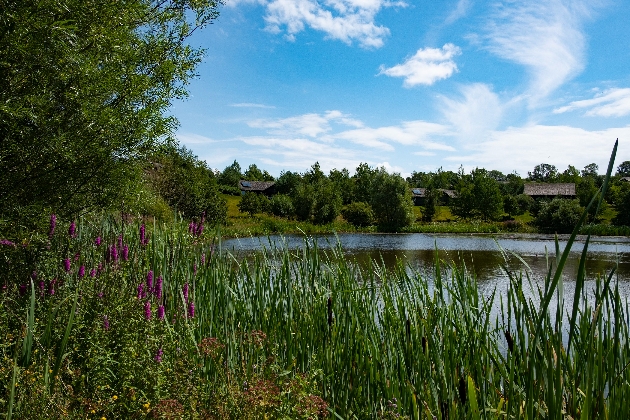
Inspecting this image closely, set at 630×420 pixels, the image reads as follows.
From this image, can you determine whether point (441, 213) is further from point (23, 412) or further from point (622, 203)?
point (23, 412)

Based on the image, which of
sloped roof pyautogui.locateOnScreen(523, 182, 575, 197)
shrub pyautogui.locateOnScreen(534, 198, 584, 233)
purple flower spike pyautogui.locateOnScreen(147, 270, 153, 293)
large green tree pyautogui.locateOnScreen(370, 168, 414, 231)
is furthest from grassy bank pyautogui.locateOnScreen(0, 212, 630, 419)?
sloped roof pyautogui.locateOnScreen(523, 182, 575, 197)

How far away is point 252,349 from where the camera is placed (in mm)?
3240

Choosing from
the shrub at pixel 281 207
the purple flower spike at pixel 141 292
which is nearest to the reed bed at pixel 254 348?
the purple flower spike at pixel 141 292

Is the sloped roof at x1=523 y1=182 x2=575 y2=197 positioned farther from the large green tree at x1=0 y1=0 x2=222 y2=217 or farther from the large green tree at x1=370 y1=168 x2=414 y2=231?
the large green tree at x1=0 y1=0 x2=222 y2=217

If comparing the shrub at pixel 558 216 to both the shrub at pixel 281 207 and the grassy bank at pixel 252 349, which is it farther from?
the grassy bank at pixel 252 349

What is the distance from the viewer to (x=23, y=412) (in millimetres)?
2344

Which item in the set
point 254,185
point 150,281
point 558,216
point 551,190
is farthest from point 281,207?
point 150,281

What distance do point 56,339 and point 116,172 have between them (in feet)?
8.52

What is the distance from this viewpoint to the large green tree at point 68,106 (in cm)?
416

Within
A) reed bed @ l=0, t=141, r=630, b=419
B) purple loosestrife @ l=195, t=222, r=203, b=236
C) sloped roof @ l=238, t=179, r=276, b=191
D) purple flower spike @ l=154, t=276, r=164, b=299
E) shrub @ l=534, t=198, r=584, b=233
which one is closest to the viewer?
reed bed @ l=0, t=141, r=630, b=419

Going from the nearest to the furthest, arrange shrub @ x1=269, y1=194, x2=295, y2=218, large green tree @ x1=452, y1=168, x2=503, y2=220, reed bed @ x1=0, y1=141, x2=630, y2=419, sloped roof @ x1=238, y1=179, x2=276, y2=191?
reed bed @ x1=0, y1=141, x2=630, y2=419 → shrub @ x1=269, y1=194, x2=295, y2=218 → large green tree @ x1=452, y1=168, x2=503, y2=220 → sloped roof @ x1=238, y1=179, x2=276, y2=191

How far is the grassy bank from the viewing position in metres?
2.35

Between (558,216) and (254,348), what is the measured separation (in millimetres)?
47959

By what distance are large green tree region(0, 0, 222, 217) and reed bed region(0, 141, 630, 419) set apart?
76 centimetres
